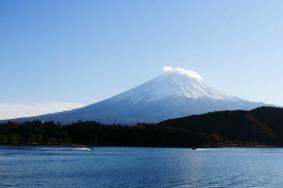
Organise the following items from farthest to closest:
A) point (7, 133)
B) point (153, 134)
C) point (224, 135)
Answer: point (224, 135) → point (153, 134) → point (7, 133)

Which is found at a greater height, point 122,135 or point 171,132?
point 171,132

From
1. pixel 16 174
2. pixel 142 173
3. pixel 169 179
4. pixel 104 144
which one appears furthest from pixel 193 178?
pixel 104 144

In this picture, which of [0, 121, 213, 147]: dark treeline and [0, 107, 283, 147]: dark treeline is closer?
[0, 107, 283, 147]: dark treeline

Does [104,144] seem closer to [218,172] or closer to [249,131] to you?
[249,131]

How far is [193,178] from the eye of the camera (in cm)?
4325

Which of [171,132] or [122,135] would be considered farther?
[122,135]

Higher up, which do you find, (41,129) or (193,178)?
(41,129)

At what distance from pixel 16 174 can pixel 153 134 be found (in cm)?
9108

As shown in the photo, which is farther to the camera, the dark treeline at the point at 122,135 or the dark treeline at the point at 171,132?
the dark treeline at the point at 122,135

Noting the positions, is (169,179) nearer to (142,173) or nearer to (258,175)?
(142,173)

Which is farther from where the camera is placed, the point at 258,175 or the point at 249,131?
the point at 249,131

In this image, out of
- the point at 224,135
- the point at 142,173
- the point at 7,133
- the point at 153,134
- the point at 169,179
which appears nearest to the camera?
the point at 169,179

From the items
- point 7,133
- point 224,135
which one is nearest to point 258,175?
point 7,133

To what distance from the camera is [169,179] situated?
42.0 metres
